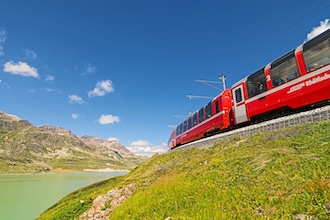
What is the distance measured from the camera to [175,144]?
131 ft

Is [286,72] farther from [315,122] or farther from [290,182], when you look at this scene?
[290,182]

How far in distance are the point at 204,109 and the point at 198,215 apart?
20277 mm

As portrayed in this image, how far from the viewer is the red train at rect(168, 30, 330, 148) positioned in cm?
1134

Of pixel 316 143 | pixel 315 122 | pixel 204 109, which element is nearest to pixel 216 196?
pixel 316 143

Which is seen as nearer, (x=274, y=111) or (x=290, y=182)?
(x=290, y=182)

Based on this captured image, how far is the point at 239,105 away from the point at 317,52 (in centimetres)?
769

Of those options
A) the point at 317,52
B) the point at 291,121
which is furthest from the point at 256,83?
the point at 317,52

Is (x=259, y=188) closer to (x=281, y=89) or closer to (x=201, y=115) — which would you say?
(x=281, y=89)

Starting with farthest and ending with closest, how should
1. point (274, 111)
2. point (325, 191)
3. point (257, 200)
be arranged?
1. point (274, 111)
2. point (257, 200)
3. point (325, 191)

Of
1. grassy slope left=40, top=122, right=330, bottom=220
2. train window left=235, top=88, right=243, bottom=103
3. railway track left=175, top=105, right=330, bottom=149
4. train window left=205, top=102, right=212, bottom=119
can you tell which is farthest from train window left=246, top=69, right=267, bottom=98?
train window left=205, top=102, right=212, bottom=119

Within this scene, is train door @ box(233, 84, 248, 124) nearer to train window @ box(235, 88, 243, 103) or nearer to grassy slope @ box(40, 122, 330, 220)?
train window @ box(235, 88, 243, 103)

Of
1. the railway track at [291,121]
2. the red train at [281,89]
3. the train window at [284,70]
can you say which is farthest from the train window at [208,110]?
the train window at [284,70]

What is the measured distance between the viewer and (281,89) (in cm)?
1388

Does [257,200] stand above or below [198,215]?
above
